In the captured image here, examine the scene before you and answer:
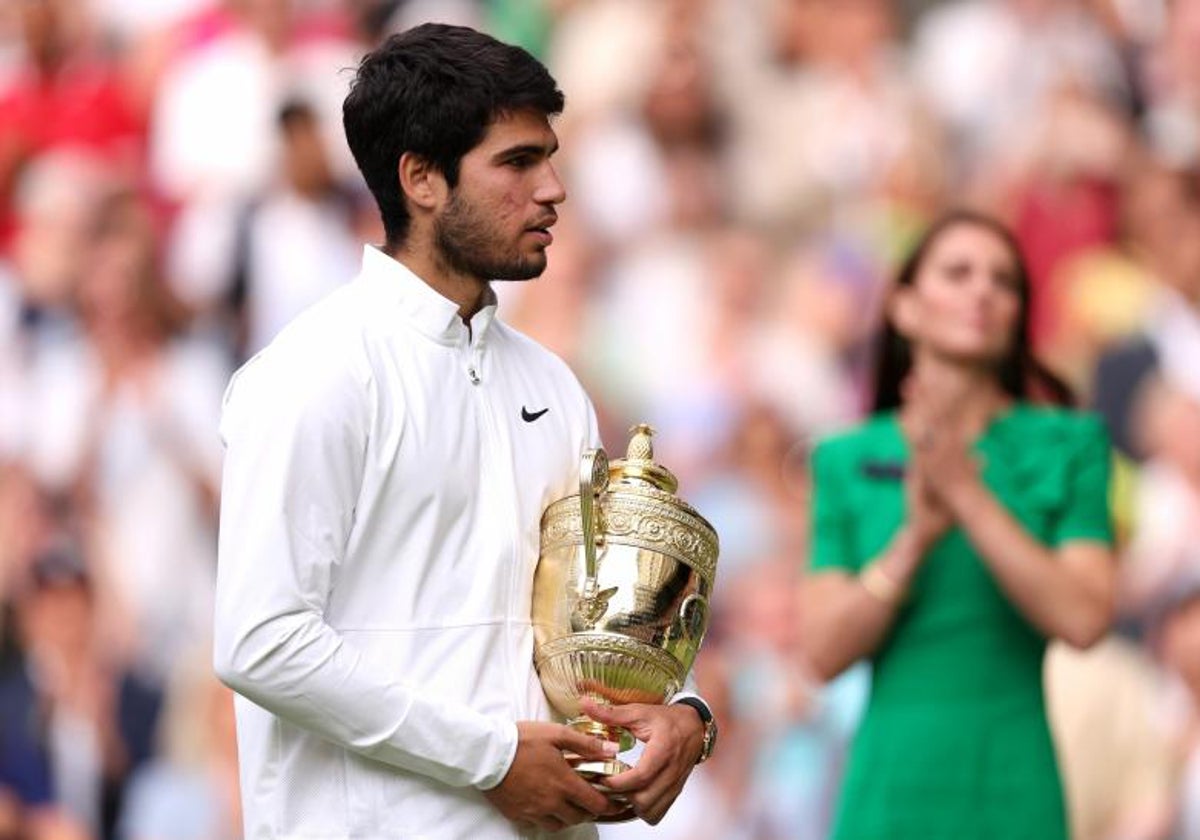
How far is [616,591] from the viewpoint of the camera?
10.3 ft

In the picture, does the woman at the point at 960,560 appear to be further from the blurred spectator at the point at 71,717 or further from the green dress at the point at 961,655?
the blurred spectator at the point at 71,717

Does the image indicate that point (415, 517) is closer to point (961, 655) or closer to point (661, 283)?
point (961, 655)

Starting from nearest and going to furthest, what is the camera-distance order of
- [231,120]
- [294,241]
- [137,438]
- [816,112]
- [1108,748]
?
[1108,748] → [816,112] → [294,241] → [137,438] → [231,120]

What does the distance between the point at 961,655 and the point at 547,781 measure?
137cm

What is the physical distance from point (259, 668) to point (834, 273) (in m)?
5.47

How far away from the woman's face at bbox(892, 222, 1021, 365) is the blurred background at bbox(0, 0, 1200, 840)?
2678 mm

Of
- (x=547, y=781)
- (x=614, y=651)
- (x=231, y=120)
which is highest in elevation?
(x=231, y=120)

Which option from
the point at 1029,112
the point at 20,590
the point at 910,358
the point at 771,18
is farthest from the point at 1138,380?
the point at 20,590

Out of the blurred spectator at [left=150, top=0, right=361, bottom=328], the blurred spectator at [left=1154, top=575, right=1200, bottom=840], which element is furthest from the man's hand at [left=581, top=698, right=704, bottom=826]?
the blurred spectator at [left=150, top=0, right=361, bottom=328]

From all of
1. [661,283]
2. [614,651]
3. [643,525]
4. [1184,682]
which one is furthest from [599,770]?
[661,283]

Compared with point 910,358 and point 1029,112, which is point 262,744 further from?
point 1029,112

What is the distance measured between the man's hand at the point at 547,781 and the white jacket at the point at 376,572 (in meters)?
0.02

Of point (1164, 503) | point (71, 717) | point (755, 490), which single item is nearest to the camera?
point (1164, 503)

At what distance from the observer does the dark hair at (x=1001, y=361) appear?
14.6 feet
